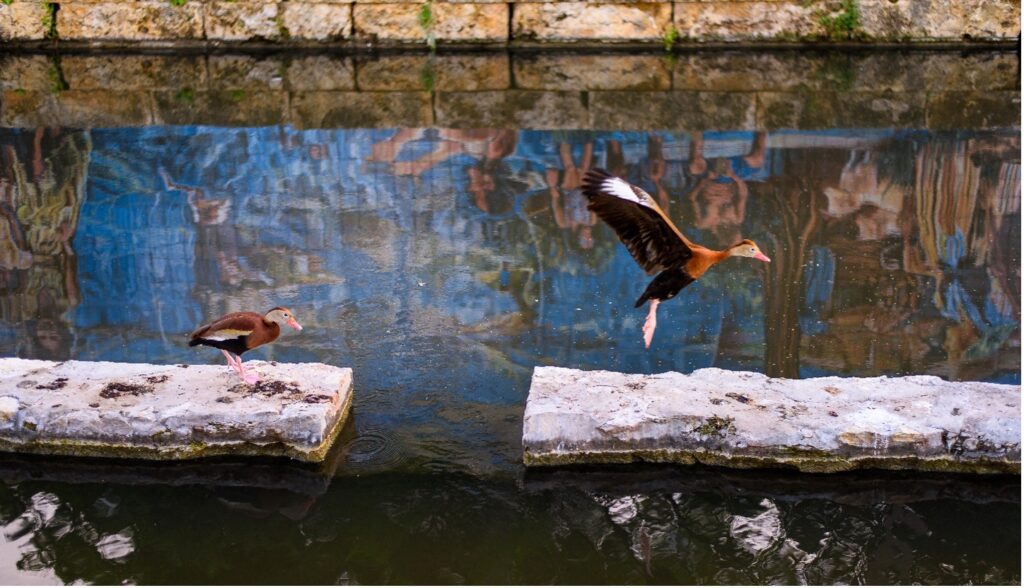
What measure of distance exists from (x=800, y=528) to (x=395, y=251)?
368 centimetres

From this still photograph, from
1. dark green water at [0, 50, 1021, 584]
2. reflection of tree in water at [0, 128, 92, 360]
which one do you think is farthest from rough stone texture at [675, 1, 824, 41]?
reflection of tree in water at [0, 128, 92, 360]

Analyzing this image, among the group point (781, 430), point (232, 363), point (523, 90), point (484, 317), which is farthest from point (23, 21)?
point (781, 430)

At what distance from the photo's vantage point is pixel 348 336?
614 centimetres

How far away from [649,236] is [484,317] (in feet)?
6.16

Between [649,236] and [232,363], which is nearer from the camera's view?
[649,236]

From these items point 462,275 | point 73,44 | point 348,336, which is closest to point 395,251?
point 462,275

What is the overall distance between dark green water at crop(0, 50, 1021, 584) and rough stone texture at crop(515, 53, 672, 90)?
2.26 metres

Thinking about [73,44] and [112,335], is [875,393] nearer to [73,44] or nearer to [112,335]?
[112,335]

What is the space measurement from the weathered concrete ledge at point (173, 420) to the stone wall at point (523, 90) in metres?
5.76

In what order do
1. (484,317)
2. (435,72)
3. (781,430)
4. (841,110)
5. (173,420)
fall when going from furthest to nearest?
1. (435,72)
2. (841,110)
3. (484,317)
4. (173,420)
5. (781,430)

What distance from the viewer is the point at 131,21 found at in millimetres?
14523

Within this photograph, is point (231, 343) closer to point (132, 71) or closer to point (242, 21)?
point (132, 71)

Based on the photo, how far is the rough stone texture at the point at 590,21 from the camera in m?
14.0

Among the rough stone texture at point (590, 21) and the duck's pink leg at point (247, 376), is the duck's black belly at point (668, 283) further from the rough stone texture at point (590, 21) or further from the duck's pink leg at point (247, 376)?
the rough stone texture at point (590, 21)
